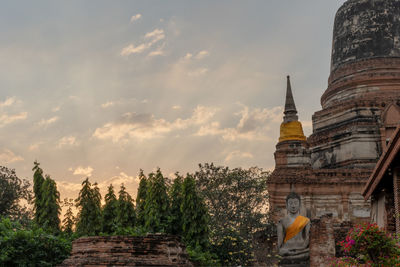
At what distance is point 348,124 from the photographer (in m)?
23.0

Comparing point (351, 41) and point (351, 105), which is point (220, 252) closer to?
point (351, 105)

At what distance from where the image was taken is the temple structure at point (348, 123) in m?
21.3

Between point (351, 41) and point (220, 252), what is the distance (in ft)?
44.4

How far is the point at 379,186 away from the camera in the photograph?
42.2 ft

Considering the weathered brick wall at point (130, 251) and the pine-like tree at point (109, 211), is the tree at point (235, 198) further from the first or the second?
the weathered brick wall at point (130, 251)

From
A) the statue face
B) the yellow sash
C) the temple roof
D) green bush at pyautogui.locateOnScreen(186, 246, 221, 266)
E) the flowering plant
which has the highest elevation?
the temple roof

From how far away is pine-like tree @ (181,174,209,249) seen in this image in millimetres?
16906

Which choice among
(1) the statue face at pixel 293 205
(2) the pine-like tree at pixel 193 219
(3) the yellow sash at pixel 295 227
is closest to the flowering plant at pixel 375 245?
(3) the yellow sash at pixel 295 227

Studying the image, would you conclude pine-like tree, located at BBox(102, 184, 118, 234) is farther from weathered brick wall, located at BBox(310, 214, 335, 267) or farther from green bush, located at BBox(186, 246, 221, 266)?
weathered brick wall, located at BBox(310, 214, 335, 267)

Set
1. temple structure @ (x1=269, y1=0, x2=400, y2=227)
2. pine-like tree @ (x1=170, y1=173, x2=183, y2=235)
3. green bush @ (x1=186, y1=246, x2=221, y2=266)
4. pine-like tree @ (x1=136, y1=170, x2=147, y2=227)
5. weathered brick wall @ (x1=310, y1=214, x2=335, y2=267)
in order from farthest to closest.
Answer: temple structure @ (x1=269, y1=0, x2=400, y2=227), pine-like tree @ (x1=136, y1=170, x2=147, y2=227), pine-like tree @ (x1=170, y1=173, x2=183, y2=235), green bush @ (x1=186, y1=246, x2=221, y2=266), weathered brick wall @ (x1=310, y1=214, x2=335, y2=267)

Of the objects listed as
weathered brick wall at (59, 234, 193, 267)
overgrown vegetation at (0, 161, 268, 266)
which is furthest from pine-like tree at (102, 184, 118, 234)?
weathered brick wall at (59, 234, 193, 267)

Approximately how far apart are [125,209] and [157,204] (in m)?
1.17

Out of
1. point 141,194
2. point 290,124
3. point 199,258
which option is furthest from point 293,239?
point 290,124

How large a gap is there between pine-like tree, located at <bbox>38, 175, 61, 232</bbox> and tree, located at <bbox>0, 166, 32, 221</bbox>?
1064 cm
